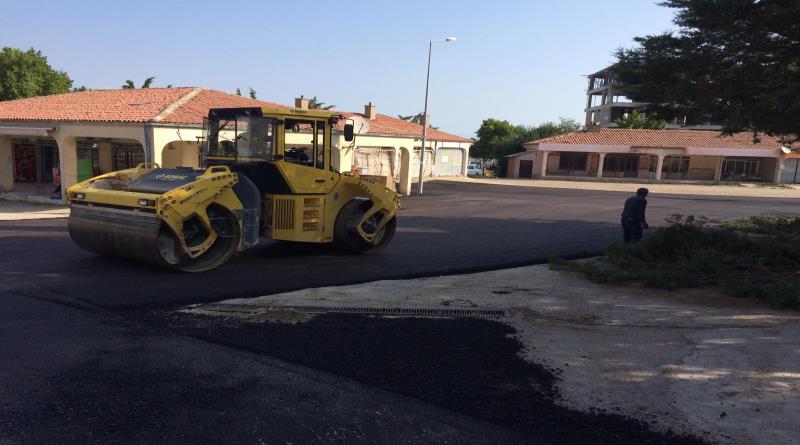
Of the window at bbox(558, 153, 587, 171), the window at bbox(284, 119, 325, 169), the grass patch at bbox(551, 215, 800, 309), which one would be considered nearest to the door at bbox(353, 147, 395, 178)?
the window at bbox(284, 119, 325, 169)

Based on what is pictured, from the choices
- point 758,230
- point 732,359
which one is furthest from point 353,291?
point 758,230

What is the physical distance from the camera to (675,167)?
153 ft

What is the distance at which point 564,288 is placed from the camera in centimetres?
823

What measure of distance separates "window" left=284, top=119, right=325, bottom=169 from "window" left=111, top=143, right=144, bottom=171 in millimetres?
17827

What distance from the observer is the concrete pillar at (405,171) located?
95.1 feet

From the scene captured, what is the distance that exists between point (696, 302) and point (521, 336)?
3.15 metres

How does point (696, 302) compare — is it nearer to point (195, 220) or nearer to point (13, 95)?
point (195, 220)

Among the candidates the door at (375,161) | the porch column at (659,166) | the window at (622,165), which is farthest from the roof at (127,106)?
the window at (622,165)

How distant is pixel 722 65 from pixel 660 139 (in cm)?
3935

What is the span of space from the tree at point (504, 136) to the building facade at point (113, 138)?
2558 cm

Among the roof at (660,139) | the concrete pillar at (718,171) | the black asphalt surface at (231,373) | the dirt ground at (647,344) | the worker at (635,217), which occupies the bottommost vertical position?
the black asphalt surface at (231,373)

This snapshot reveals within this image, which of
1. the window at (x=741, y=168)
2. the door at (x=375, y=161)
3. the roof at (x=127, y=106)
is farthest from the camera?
the window at (x=741, y=168)

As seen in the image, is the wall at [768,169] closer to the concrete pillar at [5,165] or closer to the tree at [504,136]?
the tree at [504,136]

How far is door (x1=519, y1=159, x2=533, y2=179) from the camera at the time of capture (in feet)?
161
